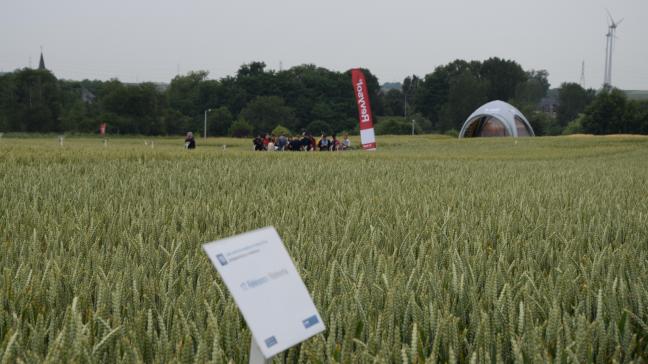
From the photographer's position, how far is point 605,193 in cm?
680

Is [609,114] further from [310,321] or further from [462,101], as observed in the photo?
[310,321]

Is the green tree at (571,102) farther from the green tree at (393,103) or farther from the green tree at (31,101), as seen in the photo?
the green tree at (31,101)

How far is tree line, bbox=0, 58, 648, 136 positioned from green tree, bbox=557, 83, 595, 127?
0.57ft

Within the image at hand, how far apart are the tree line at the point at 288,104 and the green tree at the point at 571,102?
173 millimetres

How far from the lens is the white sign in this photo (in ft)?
3.47

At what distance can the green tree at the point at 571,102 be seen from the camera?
360 feet

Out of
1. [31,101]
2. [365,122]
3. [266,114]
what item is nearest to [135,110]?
[31,101]

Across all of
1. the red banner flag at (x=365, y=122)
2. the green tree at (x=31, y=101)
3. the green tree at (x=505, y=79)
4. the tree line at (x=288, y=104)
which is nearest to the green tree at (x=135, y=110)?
the tree line at (x=288, y=104)

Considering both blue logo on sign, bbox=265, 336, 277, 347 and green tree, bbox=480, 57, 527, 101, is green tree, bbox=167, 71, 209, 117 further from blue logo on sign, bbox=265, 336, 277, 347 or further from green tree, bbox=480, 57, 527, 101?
blue logo on sign, bbox=265, 336, 277, 347

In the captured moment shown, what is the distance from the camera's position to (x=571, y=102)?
360 ft

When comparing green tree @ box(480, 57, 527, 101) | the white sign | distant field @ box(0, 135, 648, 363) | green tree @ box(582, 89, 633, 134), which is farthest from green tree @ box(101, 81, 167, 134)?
the white sign

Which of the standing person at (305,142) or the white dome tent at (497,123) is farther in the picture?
the white dome tent at (497,123)

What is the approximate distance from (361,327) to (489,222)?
94.7 inches

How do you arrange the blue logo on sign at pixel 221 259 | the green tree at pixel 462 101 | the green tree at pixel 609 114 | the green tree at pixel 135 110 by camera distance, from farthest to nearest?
the green tree at pixel 462 101 < the green tree at pixel 135 110 < the green tree at pixel 609 114 < the blue logo on sign at pixel 221 259
